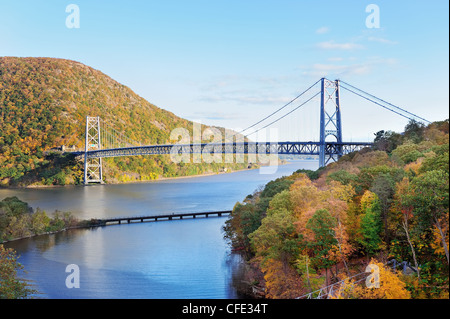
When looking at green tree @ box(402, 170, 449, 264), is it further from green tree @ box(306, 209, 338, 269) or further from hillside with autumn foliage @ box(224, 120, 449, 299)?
green tree @ box(306, 209, 338, 269)

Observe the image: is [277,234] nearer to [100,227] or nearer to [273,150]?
[100,227]

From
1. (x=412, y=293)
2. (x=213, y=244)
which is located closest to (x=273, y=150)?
(x=213, y=244)

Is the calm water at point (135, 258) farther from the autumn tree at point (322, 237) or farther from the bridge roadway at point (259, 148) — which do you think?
the bridge roadway at point (259, 148)

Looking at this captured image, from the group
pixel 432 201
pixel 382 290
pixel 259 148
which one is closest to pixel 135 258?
pixel 382 290

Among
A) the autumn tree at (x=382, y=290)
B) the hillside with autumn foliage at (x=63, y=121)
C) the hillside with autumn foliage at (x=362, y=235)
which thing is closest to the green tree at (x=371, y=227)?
the hillside with autumn foliage at (x=362, y=235)

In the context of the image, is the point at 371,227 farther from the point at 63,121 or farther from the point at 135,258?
the point at 63,121
